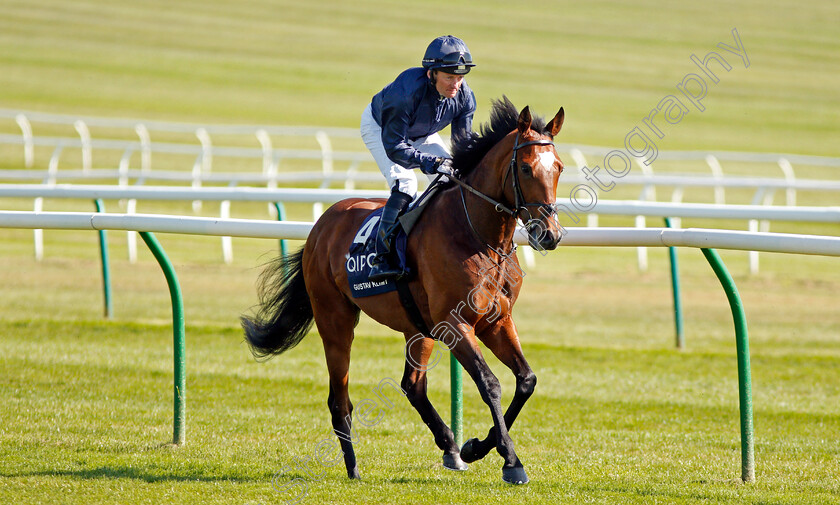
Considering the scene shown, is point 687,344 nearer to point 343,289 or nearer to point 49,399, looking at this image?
point 343,289

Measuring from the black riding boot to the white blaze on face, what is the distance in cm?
86

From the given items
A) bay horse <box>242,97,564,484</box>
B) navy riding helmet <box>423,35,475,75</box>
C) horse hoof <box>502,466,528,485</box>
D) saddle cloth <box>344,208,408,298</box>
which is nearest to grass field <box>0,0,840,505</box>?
horse hoof <box>502,466,528,485</box>

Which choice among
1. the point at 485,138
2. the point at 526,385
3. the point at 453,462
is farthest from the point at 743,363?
the point at 485,138

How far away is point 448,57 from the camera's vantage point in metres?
4.55

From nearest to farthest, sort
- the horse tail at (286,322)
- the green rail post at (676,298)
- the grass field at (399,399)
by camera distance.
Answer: the grass field at (399,399)
the horse tail at (286,322)
the green rail post at (676,298)

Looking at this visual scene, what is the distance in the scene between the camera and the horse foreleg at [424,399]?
473 cm

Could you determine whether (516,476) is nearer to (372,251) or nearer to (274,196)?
(372,251)

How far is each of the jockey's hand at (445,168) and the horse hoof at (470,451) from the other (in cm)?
120

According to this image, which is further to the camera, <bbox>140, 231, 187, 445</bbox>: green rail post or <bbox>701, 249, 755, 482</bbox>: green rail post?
<bbox>140, 231, 187, 445</bbox>: green rail post

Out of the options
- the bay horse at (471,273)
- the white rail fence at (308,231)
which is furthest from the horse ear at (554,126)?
the white rail fence at (308,231)

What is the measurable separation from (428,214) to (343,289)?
0.65 m

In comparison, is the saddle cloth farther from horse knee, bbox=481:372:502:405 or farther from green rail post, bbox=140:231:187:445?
green rail post, bbox=140:231:187:445

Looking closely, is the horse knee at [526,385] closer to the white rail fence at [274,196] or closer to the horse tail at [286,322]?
the horse tail at [286,322]

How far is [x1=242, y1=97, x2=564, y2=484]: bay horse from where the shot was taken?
419 cm
